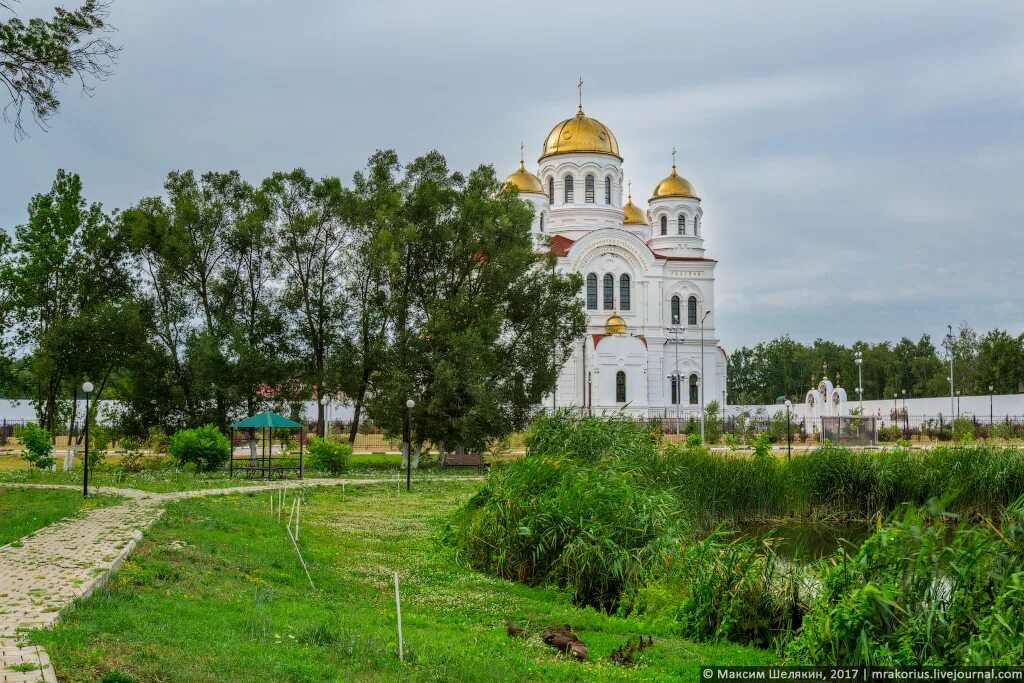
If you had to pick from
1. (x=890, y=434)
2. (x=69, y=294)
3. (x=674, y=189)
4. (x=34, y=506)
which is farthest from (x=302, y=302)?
(x=674, y=189)

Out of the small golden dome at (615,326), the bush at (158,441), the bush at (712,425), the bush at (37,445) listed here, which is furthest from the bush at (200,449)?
the small golden dome at (615,326)

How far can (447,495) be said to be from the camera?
22.1m

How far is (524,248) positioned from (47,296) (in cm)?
1522

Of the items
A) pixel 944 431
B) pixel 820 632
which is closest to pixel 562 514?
pixel 820 632

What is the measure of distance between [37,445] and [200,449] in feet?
13.0

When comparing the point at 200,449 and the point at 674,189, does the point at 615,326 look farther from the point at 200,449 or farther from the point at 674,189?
the point at 200,449

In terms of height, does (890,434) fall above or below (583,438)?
below

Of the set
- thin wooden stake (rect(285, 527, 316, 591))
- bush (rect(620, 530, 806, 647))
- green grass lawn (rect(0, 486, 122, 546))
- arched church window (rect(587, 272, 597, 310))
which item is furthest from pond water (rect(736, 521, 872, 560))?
arched church window (rect(587, 272, 597, 310))

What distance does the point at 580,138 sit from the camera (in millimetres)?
57125

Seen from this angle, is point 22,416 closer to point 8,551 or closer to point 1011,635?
point 8,551

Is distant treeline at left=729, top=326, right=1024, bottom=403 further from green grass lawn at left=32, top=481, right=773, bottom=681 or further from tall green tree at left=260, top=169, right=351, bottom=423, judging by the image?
green grass lawn at left=32, top=481, right=773, bottom=681

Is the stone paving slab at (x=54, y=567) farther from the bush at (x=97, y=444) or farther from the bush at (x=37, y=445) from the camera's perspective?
the bush at (x=97, y=444)

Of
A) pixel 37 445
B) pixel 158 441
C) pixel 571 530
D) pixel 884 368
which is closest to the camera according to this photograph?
pixel 571 530

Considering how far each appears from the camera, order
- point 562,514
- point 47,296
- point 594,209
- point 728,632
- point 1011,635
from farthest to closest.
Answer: point 594,209, point 47,296, point 562,514, point 728,632, point 1011,635
